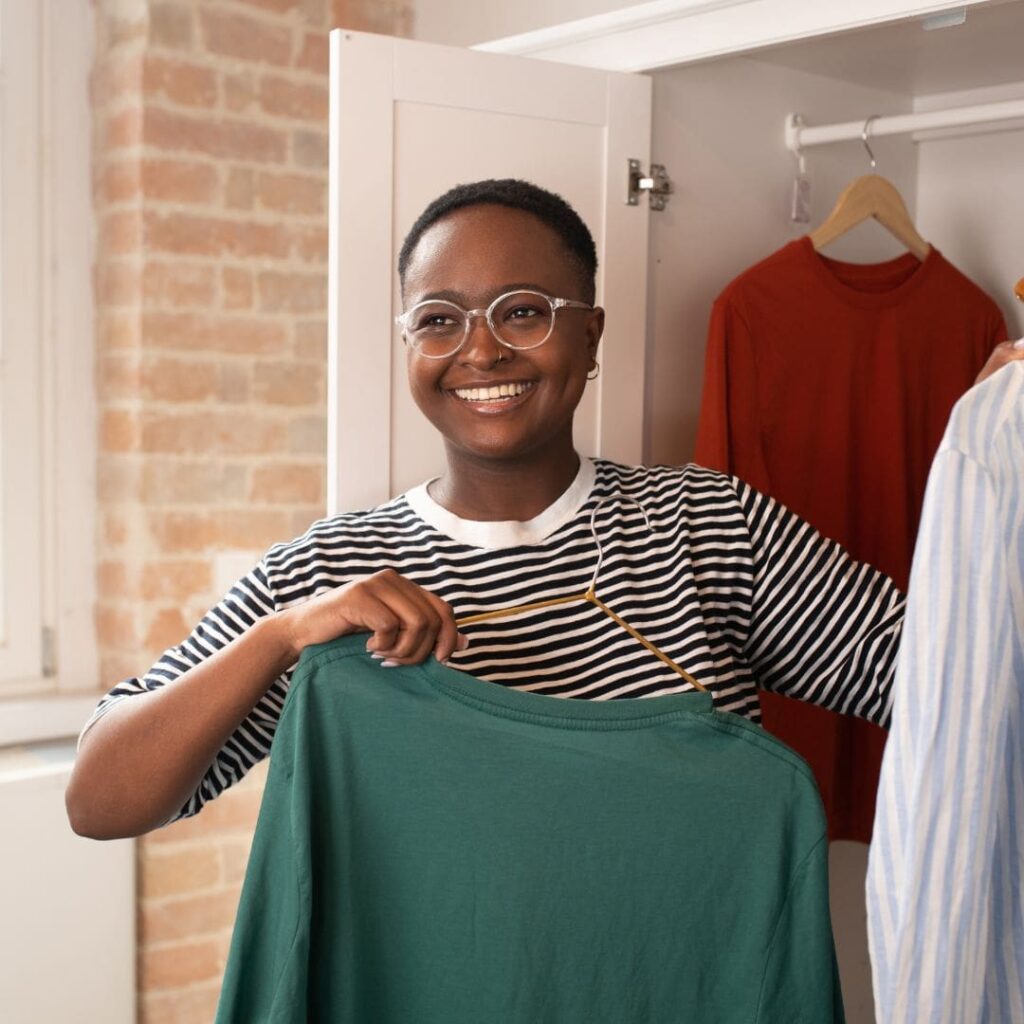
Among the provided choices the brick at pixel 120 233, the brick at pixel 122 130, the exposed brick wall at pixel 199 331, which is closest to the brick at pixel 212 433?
the exposed brick wall at pixel 199 331

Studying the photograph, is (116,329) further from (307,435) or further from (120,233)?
(307,435)

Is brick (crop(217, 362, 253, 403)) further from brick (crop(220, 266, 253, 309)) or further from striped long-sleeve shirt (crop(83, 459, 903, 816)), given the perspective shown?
striped long-sleeve shirt (crop(83, 459, 903, 816))

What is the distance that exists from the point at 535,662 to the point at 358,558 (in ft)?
0.85

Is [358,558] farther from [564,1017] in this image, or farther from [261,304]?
[261,304]

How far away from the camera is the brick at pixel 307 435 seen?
2.94 metres

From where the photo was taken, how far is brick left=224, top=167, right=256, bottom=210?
279cm

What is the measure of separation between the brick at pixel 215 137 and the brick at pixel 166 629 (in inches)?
37.5

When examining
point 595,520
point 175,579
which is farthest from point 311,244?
point 595,520

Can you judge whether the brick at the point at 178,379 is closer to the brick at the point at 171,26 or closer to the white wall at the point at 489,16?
the brick at the point at 171,26

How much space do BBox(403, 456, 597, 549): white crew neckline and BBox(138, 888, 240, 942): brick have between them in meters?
1.38

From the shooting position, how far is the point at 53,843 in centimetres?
263

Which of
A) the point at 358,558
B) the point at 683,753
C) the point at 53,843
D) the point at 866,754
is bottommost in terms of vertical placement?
the point at 53,843

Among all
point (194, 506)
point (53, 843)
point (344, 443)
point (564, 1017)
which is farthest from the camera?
point (194, 506)

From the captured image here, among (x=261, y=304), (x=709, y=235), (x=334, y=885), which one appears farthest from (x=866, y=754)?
(x=261, y=304)
